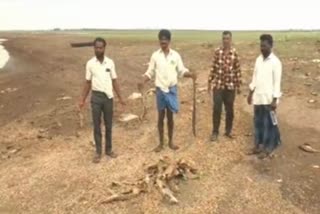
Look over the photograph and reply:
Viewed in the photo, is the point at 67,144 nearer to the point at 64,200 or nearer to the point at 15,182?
the point at 15,182

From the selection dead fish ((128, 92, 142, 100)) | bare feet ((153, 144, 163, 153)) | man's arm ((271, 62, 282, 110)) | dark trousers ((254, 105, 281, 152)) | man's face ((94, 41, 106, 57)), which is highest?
man's face ((94, 41, 106, 57))

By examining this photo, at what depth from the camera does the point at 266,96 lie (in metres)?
10.0

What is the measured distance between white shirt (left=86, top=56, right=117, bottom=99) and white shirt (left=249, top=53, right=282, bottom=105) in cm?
241

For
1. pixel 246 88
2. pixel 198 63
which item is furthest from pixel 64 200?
pixel 198 63

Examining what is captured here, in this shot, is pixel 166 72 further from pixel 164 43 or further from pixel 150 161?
pixel 150 161

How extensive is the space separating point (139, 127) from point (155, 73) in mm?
2445

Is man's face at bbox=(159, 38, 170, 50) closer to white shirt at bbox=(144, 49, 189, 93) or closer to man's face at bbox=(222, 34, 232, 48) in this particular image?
white shirt at bbox=(144, 49, 189, 93)

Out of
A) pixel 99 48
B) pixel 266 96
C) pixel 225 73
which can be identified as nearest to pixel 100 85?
pixel 99 48

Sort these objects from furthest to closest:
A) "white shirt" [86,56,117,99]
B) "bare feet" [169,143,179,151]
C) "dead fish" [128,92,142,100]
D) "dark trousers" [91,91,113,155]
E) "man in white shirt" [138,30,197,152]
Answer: "dead fish" [128,92,142,100]
"bare feet" [169,143,179,151]
"man in white shirt" [138,30,197,152]
"dark trousers" [91,91,113,155]
"white shirt" [86,56,117,99]

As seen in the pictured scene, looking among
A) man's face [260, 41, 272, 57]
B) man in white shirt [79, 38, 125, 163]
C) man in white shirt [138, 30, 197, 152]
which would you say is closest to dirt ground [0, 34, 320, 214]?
man in white shirt [79, 38, 125, 163]

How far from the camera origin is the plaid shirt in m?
10.8

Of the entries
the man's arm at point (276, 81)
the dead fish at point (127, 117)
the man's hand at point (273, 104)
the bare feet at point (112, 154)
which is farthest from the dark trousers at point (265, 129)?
the dead fish at point (127, 117)

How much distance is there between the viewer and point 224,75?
10.8m

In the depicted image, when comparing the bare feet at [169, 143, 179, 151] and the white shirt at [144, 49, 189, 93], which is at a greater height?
the white shirt at [144, 49, 189, 93]
